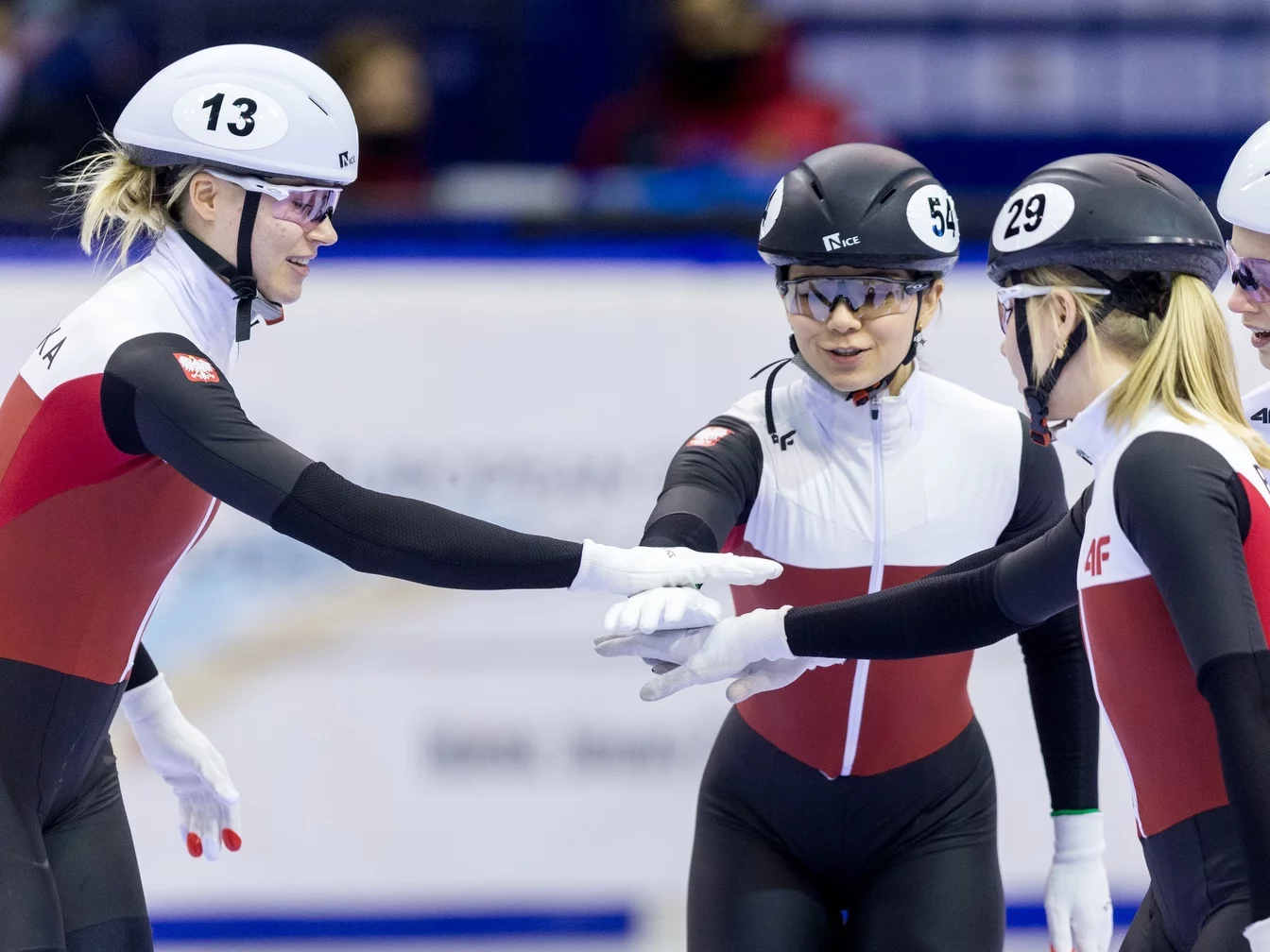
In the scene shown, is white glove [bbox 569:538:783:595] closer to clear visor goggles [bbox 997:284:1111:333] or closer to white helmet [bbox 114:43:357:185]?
clear visor goggles [bbox 997:284:1111:333]

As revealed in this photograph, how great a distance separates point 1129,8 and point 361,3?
11.5 ft

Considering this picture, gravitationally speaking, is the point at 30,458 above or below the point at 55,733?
above

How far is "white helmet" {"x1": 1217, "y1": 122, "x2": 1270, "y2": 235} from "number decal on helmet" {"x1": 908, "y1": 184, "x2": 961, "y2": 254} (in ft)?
1.95

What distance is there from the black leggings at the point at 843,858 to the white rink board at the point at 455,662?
2225 millimetres

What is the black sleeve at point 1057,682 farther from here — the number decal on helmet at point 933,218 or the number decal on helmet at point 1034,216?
the number decal on helmet at point 1034,216

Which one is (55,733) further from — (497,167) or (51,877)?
(497,167)

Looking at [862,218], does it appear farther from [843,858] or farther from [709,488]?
[843,858]

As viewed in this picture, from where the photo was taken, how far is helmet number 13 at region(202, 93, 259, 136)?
3.56 m

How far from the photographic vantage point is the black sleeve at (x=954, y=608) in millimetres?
3205

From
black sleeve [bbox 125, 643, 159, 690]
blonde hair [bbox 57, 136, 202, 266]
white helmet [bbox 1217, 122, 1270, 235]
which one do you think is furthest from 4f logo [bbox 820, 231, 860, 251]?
black sleeve [bbox 125, 643, 159, 690]

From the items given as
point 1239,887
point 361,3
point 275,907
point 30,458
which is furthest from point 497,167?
point 1239,887

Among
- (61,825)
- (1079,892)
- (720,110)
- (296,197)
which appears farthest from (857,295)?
(720,110)

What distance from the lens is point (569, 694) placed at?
616cm

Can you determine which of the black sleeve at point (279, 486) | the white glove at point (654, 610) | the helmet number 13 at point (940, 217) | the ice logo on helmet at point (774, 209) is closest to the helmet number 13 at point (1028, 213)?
the helmet number 13 at point (940, 217)
